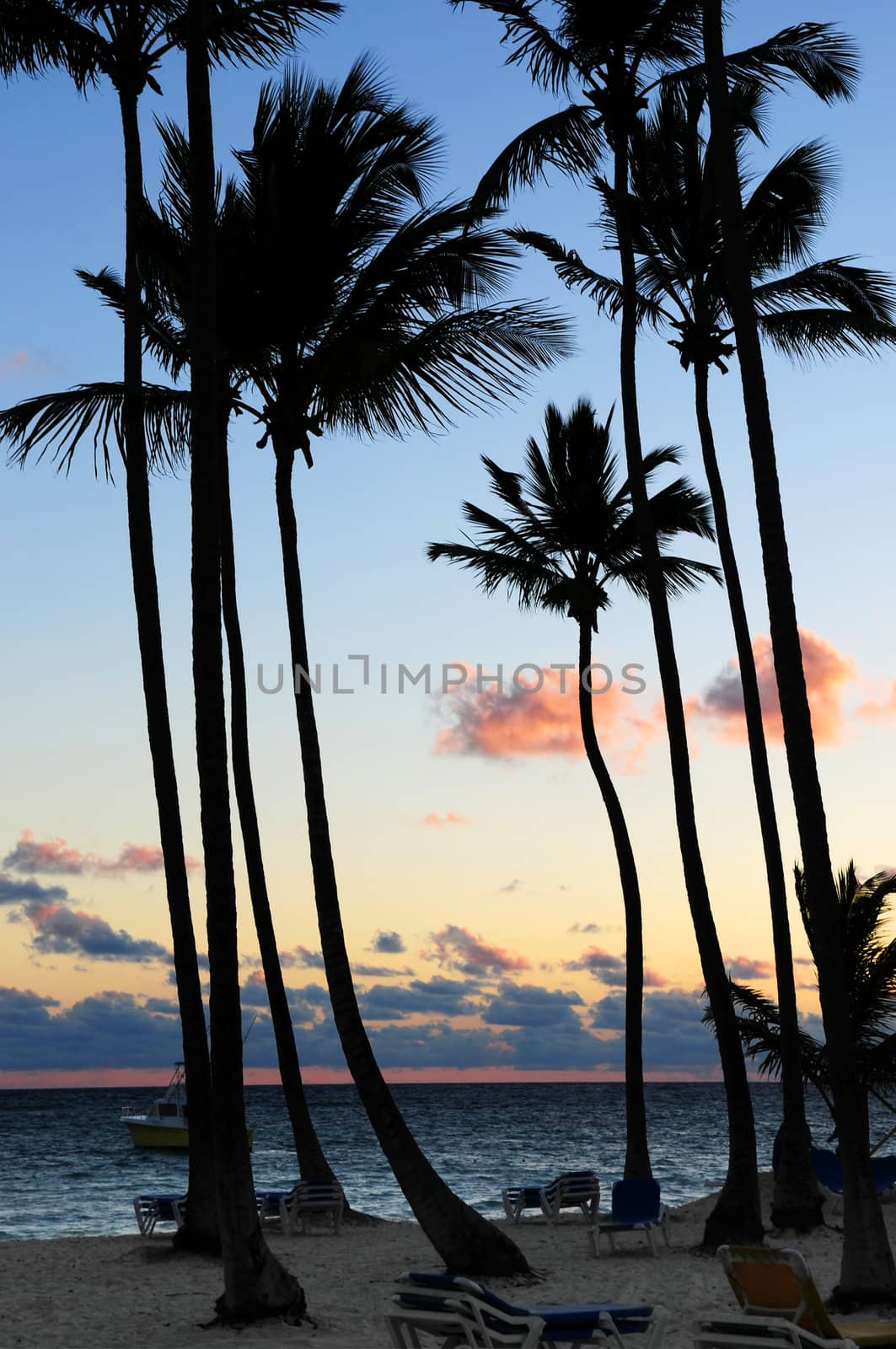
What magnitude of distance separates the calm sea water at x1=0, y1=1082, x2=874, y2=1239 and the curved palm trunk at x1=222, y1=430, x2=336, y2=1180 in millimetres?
10346

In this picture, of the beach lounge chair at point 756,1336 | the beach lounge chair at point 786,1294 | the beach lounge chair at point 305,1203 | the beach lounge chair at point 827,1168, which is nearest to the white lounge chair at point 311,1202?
the beach lounge chair at point 305,1203

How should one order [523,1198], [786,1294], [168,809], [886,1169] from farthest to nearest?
[886,1169] → [523,1198] → [168,809] → [786,1294]

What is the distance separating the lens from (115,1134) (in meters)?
63.9

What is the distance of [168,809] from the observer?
41.4 ft

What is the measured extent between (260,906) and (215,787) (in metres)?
7.79

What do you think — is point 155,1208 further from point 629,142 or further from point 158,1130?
point 158,1130

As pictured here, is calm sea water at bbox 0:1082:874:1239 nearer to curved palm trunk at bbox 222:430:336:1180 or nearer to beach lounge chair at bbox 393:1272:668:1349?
curved palm trunk at bbox 222:430:336:1180

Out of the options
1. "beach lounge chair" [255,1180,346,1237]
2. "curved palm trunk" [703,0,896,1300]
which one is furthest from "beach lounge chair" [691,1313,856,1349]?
"beach lounge chair" [255,1180,346,1237]

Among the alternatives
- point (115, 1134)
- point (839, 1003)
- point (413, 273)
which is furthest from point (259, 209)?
point (115, 1134)

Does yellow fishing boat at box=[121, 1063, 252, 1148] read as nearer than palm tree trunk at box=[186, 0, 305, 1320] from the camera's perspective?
No

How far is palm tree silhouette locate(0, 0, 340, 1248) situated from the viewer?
12102 millimetres

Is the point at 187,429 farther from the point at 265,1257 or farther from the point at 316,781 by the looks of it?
the point at 265,1257

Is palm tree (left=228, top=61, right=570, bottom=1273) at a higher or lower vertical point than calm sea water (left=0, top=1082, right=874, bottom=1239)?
higher

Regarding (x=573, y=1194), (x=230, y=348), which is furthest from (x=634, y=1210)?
(x=230, y=348)
